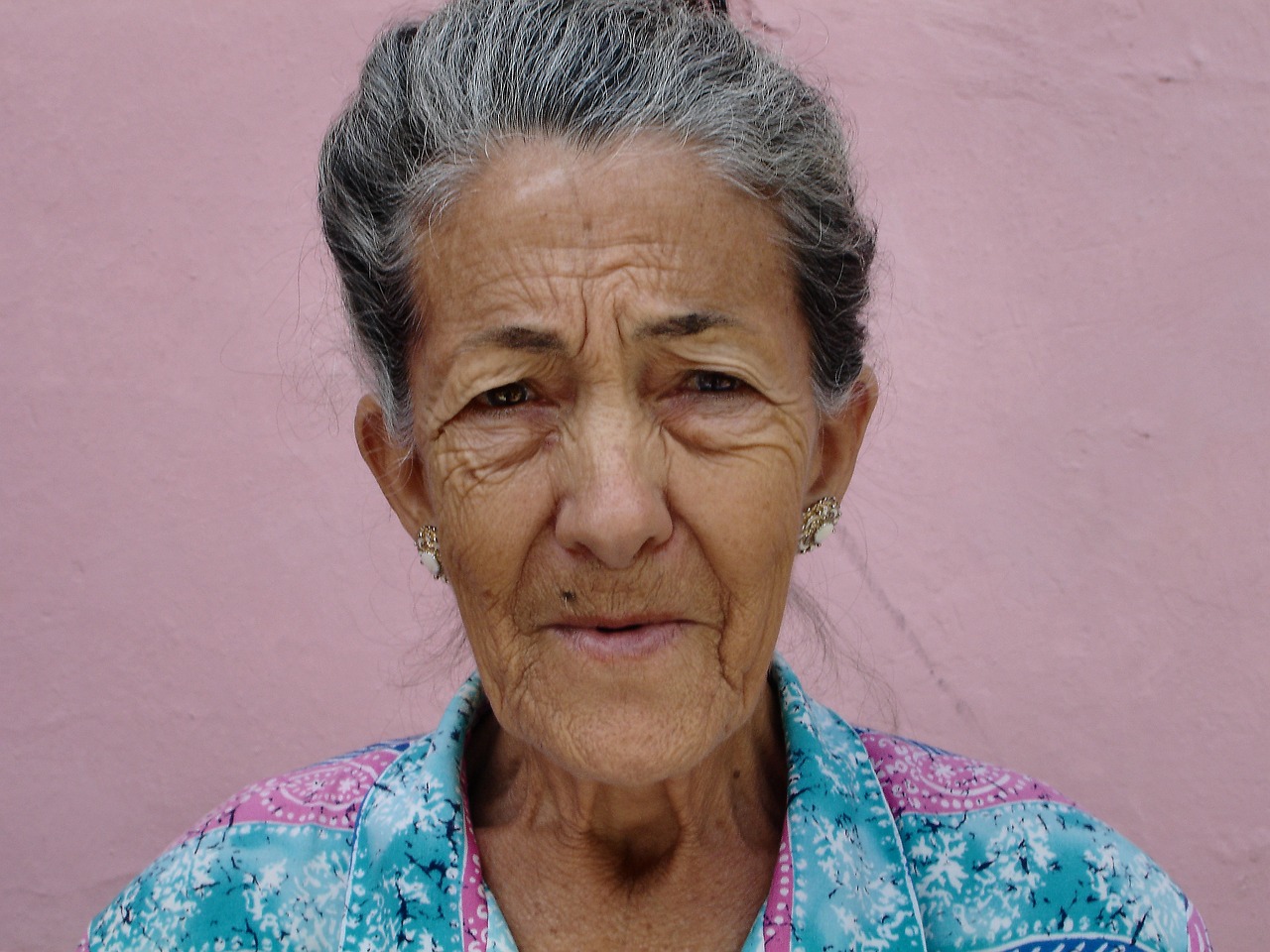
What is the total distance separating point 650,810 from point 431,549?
0.54 metres

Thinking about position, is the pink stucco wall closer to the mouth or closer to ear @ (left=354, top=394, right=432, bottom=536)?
ear @ (left=354, top=394, right=432, bottom=536)

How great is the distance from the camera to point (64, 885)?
2.90 m

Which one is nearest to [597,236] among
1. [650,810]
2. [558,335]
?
[558,335]

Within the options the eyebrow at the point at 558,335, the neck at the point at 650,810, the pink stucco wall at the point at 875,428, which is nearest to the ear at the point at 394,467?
the eyebrow at the point at 558,335

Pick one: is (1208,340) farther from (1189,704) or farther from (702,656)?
(702,656)

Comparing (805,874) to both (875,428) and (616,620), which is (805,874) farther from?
(875,428)

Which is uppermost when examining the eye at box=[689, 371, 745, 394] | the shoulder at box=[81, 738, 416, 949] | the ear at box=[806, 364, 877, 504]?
the eye at box=[689, 371, 745, 394]

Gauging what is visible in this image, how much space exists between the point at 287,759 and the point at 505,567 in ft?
4.68

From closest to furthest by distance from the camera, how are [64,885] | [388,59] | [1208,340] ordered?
[388,59]
[1208,340]
[64,885]

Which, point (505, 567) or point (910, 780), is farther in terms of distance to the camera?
point (910, 780)

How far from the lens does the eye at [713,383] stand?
1.80m

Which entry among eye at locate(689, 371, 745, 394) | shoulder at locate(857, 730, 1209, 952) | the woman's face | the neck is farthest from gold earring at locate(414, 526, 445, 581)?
shoulder at locate(857, 730, 1209, 952)

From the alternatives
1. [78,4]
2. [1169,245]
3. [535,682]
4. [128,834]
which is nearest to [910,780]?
[535,682]

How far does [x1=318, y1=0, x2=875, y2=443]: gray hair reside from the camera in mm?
1754
